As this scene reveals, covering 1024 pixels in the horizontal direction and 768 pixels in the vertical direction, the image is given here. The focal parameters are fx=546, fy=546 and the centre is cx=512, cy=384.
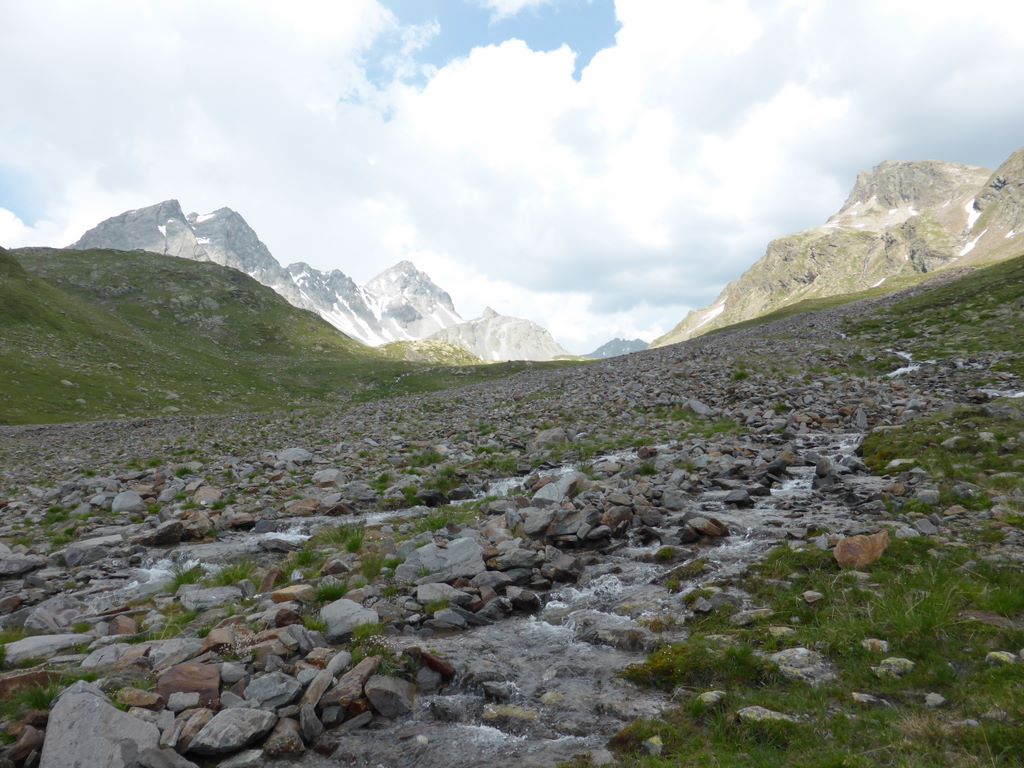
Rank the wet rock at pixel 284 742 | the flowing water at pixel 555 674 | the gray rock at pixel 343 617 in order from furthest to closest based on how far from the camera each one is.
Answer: the gray rock at pixel 343 617, the flowing water at pixel 555 674, the wet rock at pixel 284 742

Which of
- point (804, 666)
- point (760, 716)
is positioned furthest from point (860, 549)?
point (760, 716)

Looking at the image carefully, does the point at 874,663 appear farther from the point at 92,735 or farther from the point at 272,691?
the point at 92,735

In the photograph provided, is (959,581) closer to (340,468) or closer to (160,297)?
(340,468)

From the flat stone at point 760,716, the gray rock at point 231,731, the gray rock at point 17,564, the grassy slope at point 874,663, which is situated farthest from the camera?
the gray rock at point 17,564

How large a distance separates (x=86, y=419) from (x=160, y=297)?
75366 mm

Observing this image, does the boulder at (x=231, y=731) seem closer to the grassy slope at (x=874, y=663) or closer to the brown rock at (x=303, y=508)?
the grassy slope at (x=874, y=663)

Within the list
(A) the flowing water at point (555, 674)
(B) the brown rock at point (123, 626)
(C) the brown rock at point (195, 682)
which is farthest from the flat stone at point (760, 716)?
(B) the brown rock at point (123, 626)

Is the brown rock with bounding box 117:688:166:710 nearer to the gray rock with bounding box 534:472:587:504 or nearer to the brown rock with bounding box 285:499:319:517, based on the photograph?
the gray rock with bounding box 534:472:587:504

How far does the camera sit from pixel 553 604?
10.2 meters

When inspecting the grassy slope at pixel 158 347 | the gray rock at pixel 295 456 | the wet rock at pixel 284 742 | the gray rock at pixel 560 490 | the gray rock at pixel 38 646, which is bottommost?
the wet rock at pixel 284 742

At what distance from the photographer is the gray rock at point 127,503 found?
18047 mm

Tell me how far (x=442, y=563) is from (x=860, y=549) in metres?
7.79

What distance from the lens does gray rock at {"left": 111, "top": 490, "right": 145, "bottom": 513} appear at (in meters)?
18.0

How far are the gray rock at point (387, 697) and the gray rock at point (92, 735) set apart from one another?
2.42 metres
